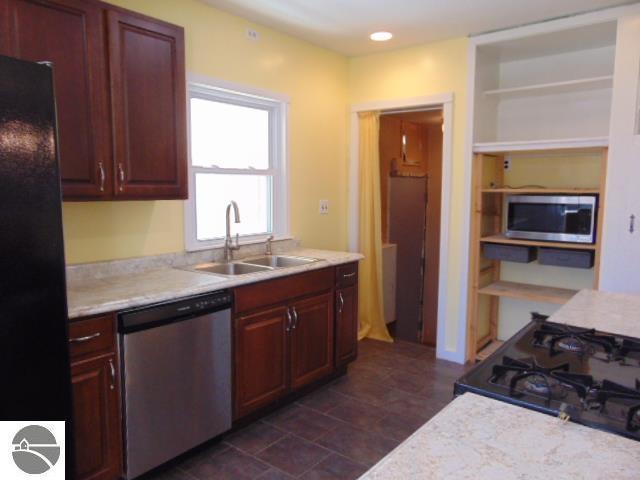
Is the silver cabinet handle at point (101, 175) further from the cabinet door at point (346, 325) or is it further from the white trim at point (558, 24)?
the white trim at point (558, 24)

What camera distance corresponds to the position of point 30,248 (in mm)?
1437

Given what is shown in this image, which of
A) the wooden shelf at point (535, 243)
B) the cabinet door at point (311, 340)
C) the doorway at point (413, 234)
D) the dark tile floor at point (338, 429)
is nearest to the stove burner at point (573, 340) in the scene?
the dark tile floor at point (338, 429)

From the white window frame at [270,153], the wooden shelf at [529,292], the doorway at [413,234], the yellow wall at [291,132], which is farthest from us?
the doorway at [413,234]

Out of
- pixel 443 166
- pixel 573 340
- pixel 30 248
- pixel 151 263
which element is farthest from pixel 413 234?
pixel 30 248

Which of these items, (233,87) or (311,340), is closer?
(311,340)

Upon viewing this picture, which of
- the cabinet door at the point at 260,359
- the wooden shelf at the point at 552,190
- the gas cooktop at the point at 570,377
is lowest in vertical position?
the cabinet door at the point at 260,359

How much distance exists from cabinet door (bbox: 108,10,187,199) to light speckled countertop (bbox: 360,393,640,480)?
1.85 metres

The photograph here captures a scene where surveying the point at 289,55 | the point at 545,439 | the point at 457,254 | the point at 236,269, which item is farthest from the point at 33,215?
the point at 457,254

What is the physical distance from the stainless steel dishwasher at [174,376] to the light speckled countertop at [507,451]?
1.45 meters

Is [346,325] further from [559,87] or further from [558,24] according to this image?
[558,24]

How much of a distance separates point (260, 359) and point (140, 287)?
80cm

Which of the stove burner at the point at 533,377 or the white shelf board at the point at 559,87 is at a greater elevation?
the white shelf board at the point at 559,87

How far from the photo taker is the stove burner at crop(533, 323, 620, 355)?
1.43 metres

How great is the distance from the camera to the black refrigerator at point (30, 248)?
1383 mm
